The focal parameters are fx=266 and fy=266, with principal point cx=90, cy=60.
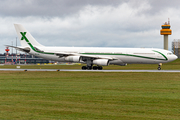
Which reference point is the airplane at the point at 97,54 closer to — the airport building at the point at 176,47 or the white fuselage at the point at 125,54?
the white fuselage at the point at 125,54

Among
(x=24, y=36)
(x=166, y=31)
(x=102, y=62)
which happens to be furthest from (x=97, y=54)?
(x=166, y=31)

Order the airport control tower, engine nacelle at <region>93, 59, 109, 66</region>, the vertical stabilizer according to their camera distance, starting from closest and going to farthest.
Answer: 1. engine nacelle at <region>93, 59, 109, 66</region>
2. the vertical stabilizer
3. the airport control tower

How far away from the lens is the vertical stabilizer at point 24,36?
5672cm

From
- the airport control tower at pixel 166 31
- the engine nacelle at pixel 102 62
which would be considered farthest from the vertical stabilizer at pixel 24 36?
the airport control tower at pixel 166 31

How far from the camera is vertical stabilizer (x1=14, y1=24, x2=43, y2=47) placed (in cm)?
5672

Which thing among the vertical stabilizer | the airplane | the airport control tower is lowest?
the airplane

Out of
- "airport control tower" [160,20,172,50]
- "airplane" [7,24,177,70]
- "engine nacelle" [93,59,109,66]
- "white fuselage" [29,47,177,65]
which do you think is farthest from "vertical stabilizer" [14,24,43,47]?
"airport control tower" [160,20,172,50]

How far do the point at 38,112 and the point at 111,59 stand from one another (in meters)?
41.1

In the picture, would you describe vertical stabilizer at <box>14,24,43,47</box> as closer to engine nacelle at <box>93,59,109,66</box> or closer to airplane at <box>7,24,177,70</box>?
airplane at <box>7,24,177,70</box>

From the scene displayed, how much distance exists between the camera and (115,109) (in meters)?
12.4

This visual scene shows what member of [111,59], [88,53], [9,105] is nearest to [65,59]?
[88,53]

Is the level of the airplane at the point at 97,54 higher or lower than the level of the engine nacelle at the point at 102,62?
higher

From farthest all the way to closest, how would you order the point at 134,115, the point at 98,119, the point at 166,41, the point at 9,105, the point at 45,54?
the point at 166,41 → the point at 45,54 → the point at 9,105 → the point at 134,115 → the point at 98,119

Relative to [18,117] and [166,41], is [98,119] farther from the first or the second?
[166,41]
